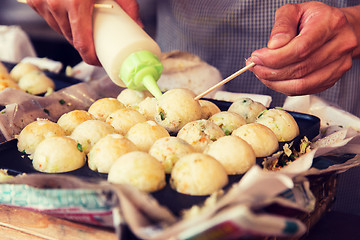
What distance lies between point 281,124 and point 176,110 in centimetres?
34

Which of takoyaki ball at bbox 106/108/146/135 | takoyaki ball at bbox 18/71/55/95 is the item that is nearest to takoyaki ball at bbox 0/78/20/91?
takoyaki ball at bbox 18/71/55/95

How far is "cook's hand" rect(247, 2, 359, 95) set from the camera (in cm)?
121

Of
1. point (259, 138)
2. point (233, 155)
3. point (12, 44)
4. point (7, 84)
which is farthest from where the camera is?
point (12, 44)

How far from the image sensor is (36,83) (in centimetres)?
197

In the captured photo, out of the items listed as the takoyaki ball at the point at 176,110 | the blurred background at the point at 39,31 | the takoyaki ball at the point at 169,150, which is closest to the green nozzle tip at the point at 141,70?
the takoyaki ball at the point at 176,110

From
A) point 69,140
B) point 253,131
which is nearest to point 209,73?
point 253,131

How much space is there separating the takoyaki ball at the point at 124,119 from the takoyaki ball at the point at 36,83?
743 mm

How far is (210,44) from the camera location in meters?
2.16

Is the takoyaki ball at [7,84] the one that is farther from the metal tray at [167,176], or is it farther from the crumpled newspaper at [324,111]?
the crumpled newspaper at [324,111]

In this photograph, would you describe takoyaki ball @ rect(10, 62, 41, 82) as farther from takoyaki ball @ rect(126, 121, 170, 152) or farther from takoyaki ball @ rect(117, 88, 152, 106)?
takoyaki ball @ rect(126, 121, 170, 152)

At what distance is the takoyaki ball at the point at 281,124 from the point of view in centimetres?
128

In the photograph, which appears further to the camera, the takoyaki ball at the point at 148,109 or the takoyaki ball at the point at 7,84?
the takoyaki ball at the point at 7,84

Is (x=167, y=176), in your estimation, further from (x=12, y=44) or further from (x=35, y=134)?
(x=12, y=44)

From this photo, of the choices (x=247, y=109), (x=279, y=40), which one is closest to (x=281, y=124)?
(x=247, y=109)
